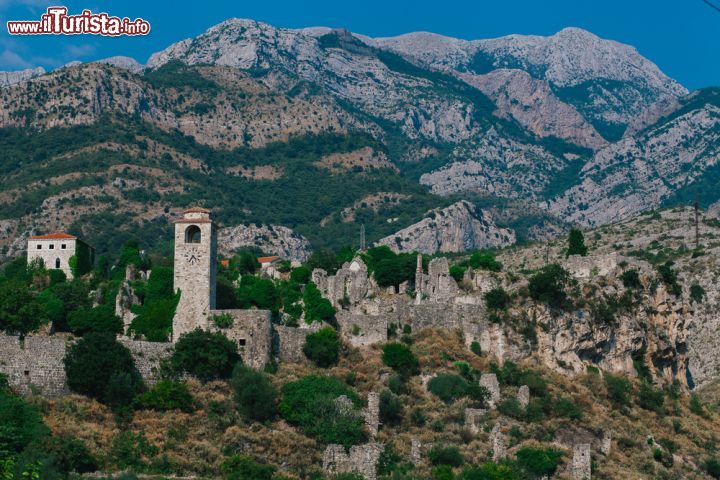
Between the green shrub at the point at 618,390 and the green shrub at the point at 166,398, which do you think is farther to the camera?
the green shrub at the point at 618,390

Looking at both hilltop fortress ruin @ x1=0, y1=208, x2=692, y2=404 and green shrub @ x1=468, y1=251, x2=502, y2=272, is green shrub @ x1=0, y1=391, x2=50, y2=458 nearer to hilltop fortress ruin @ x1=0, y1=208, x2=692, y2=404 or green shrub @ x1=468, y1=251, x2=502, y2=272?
hilltop fortress ruin @ x1=0, y1=208, x2=692, y2=404

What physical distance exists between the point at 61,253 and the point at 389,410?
38036 millimetres

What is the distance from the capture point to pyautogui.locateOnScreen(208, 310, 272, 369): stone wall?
67.3m

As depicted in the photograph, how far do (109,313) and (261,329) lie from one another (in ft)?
40.2

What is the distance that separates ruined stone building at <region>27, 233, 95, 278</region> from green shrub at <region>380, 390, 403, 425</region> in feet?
114

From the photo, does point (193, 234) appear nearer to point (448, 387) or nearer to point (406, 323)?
point (406, 323)

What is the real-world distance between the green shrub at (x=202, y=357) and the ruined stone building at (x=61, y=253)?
2976 cm

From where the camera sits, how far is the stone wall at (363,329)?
7469 centimetres

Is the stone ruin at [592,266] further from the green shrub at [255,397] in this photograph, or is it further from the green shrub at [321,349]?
the green shrub at [255,397]

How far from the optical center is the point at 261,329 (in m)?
67.9

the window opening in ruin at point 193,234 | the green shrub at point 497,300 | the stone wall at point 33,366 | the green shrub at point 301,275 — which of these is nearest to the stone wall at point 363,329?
the green shrub at point 497,300

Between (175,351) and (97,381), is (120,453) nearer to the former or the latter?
(97,381)

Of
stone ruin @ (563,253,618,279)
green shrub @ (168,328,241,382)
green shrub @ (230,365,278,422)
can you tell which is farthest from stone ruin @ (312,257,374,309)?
green shrub @ (230,365,278,422)

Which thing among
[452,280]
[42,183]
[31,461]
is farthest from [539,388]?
[42,183]
